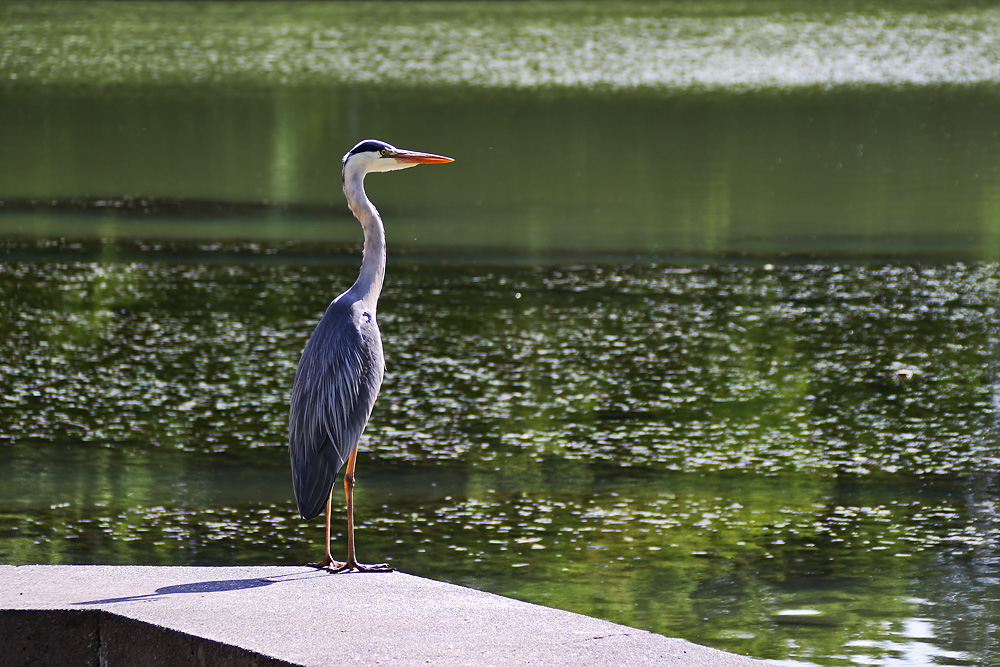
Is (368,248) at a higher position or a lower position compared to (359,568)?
higher

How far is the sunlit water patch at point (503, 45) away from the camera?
1079 inches

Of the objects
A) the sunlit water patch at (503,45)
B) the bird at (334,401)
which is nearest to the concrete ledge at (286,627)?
the bird at (334,401)

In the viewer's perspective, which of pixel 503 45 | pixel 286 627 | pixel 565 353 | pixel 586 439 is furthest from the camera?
pixel 503 45

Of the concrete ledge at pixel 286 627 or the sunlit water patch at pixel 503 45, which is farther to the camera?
the sunlit water patch at pixel 503 45

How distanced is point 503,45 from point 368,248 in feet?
87.3

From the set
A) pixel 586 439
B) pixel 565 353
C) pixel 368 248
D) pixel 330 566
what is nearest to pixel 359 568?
pixel 330 566

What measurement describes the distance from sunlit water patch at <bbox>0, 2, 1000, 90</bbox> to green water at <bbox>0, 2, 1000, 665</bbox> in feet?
14.1

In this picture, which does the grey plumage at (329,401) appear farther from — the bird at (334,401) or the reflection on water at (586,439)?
the reflection on water at (586,439)

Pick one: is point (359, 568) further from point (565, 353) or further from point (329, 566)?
point (565, 353)

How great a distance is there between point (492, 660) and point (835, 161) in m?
14.9

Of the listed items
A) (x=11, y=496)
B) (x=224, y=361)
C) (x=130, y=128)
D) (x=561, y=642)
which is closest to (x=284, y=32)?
(x=130, y=128)

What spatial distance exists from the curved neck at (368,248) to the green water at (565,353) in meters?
1.13

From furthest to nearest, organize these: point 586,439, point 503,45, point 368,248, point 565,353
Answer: point 503,45 → point 565,353 → point 586,439 → point 368,248

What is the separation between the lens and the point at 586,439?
7.53m
